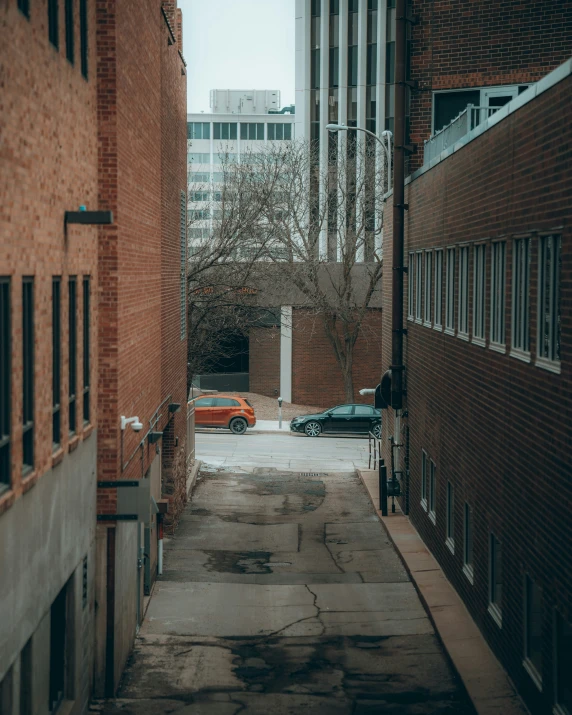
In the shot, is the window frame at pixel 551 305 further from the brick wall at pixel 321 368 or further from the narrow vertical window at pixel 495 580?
the brick wall at pixel 321 368

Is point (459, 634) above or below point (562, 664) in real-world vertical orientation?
below

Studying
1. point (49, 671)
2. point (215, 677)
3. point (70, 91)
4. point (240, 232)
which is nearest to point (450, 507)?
point (215, 677)

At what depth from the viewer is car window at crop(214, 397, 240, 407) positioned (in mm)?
40250

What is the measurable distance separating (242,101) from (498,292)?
119 meters

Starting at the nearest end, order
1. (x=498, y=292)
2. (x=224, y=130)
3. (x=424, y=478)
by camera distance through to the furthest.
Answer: (x=498, y=292)
(x=424, y=478)
(x=224, y=130)

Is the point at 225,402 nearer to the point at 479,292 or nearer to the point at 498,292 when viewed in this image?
the point at 479,292

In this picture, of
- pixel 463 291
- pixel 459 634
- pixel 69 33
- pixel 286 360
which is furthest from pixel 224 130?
pixel 69 33

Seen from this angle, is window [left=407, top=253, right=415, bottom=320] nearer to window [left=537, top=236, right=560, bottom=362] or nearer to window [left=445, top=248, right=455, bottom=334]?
window [left=445, top=248, right=455, bottom=334]

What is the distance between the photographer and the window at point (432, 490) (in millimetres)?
18734

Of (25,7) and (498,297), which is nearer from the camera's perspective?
(25,7)

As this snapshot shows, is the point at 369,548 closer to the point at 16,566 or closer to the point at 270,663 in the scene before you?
the point at 270,663

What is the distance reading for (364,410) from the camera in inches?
1561

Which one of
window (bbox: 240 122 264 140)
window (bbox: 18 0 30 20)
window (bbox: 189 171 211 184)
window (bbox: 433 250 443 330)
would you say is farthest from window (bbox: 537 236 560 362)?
window (bbox: 240 122 264 140)

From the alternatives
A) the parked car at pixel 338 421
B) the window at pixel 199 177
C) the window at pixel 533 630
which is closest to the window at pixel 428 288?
the window at pixel 533 630
